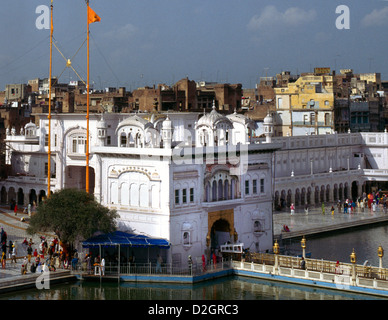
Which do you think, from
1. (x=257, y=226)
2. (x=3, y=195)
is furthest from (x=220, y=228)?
(x=3, y=195)

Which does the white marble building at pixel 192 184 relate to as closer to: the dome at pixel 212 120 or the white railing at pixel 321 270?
the dome at pixel 212 120

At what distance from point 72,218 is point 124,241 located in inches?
93.3

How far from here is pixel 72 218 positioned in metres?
34.2

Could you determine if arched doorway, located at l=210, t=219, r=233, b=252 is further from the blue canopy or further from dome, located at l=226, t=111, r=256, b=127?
dome, located at l=226, t=111, r=256, b=127

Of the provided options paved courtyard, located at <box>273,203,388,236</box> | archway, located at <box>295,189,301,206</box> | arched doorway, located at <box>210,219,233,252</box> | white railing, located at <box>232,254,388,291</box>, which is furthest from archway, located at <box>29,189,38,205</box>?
white railing, located at <box>232,254,388,291</box>

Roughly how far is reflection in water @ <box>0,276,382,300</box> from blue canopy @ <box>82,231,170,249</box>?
158 centimetres

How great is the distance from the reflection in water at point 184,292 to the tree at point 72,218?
228 cm

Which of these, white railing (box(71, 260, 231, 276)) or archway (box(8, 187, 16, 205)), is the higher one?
archway (box(8, 187, 16, 205))

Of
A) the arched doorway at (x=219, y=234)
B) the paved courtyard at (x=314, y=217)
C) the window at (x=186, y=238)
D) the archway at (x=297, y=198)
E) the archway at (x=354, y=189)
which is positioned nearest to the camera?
the window at (x=186, y=238)

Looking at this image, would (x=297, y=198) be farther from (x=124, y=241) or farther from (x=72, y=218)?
(x=72, y=218)

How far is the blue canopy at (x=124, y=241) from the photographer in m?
33.6

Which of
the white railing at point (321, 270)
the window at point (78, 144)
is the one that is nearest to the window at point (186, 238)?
the white railing at point (321, 270)

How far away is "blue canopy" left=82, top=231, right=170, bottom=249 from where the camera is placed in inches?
1324
